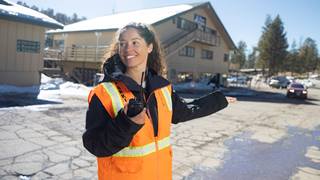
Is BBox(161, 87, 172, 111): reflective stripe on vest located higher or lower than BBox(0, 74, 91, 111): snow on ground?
higher

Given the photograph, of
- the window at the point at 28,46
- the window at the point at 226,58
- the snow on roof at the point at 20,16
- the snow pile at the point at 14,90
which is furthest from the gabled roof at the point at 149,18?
the snow pile at the point at 14,90

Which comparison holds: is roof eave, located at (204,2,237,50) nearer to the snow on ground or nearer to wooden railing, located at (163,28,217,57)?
wooden railing, located at (163,28,217,57)

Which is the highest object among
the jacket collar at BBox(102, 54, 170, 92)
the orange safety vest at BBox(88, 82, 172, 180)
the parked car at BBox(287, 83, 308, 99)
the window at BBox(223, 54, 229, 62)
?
the window at BBox(223, 54, 229, 62)

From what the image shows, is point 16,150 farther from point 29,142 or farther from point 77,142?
point 77,142

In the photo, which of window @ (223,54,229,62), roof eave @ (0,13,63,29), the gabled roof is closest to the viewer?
roof eave @ (0,13,63,29)

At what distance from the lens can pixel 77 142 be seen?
7.25 metres

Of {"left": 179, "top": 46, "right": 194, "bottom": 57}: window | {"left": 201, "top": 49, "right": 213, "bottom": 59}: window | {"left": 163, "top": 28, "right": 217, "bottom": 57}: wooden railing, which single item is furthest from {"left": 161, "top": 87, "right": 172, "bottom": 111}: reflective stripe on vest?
{"left": 201, "top": 49, "right": 213, "bottom": 59}: window

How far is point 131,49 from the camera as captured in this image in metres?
2.31

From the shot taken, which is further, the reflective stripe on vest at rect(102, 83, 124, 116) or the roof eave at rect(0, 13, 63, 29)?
the roof eave at rect(0, 13, 63, 29)

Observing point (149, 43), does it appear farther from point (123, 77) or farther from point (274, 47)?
point (274, 47)

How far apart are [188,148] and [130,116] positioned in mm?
6022

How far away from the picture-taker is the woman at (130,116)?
1868mm

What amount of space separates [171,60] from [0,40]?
17430 millimetres

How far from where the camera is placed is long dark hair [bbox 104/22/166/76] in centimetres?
237
